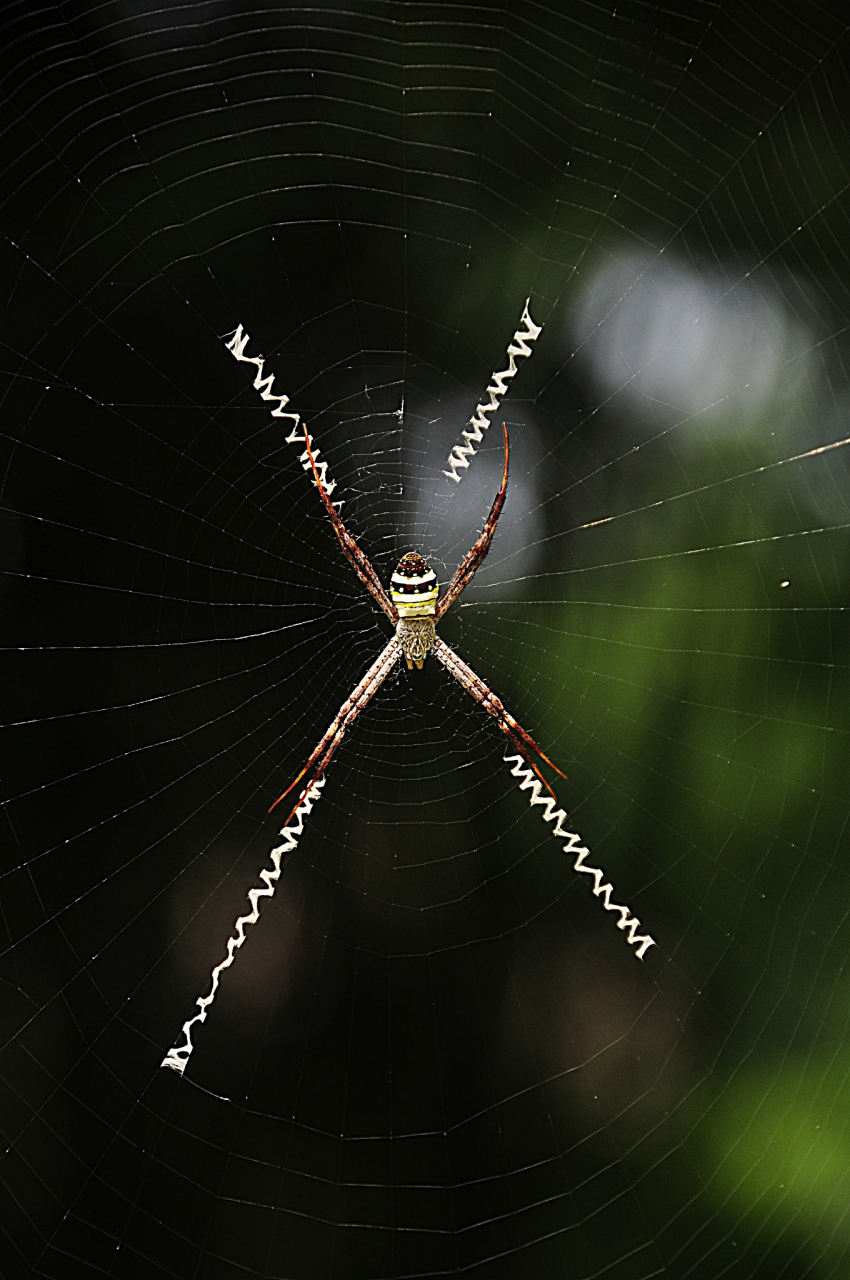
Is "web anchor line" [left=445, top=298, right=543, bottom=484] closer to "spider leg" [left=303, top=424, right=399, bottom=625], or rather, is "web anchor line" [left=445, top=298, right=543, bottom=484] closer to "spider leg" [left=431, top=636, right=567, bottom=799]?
"spider leg" [left=303, top=424, right=399, bottom=625]

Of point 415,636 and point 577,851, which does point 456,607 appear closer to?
point 415,636

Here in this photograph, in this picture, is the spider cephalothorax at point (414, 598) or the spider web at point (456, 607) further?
the spider cephalothorax at point (414, 598)

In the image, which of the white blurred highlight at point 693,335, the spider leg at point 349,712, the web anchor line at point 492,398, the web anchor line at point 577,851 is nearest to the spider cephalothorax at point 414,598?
the spider leg at point 349,712

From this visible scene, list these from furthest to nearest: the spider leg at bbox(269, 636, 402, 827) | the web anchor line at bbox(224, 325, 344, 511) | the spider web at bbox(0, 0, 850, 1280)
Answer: the spider leg at bbox(269, 636, 402, 827) < the web anchor line at bbox(224, 325, 344, 511) < the spider web at bbox(0, 0, 850, 1280)

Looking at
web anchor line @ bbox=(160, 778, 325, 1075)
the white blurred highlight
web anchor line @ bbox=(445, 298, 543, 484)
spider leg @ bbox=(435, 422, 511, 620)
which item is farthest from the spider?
the white blurred highlight

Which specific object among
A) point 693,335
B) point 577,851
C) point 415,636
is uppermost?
point 693,335

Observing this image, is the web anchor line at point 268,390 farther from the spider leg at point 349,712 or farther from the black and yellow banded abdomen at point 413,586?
the spider leg at point 349,712

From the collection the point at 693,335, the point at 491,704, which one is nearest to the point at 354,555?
the point at 491,704
